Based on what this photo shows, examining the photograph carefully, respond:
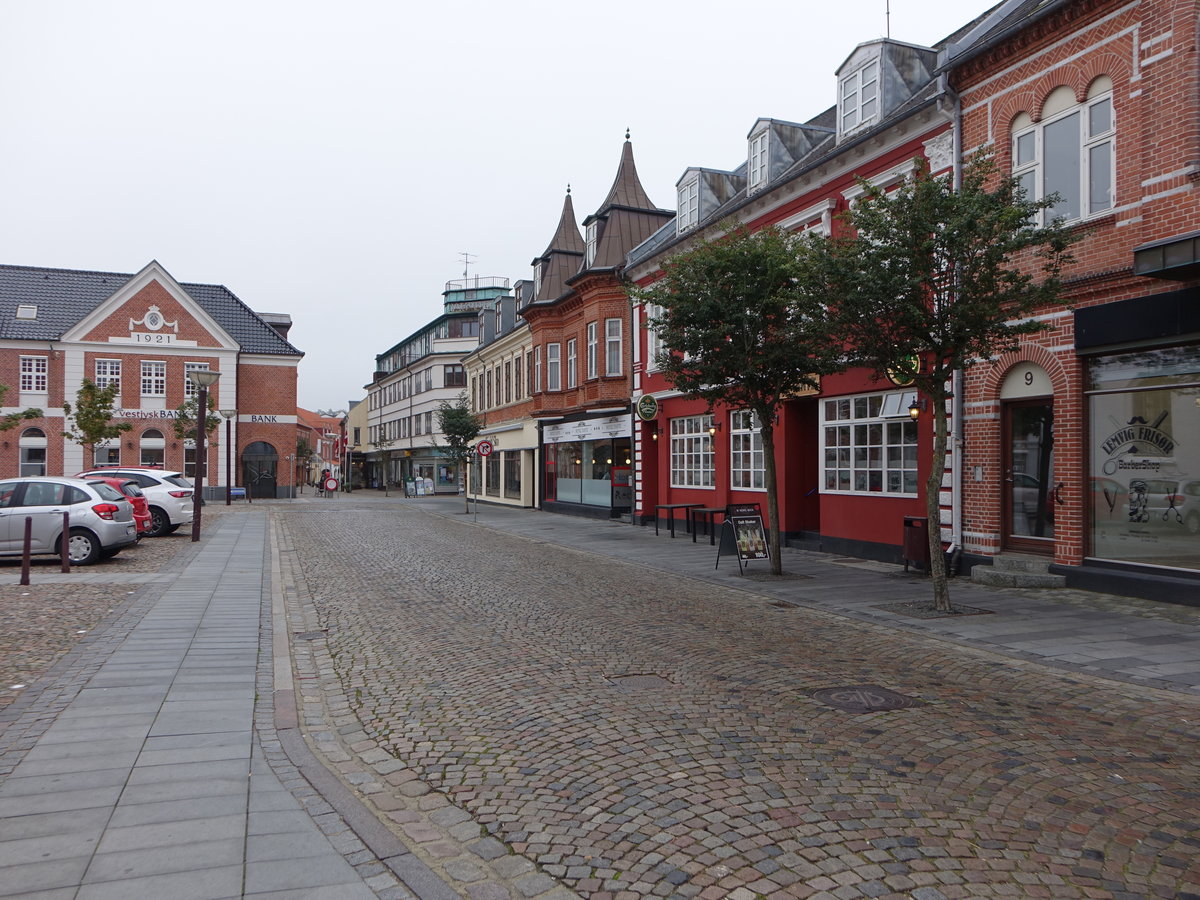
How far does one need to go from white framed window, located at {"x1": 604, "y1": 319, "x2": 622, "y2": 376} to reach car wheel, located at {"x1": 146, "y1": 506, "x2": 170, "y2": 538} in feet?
45.7

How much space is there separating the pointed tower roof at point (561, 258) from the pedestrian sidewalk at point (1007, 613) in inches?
711

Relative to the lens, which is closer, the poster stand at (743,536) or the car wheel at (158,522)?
the poster stand at (743,536)

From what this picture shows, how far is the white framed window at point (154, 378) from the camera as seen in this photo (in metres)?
49.2

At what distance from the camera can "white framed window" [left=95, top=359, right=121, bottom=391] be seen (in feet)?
158

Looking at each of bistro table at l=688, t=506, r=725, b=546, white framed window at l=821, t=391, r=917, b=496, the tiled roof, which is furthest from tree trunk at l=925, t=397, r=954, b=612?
the tiled roof

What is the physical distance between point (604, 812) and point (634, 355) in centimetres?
2321

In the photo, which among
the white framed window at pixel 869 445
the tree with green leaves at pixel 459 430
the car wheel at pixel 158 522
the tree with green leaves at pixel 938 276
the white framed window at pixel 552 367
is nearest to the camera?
the tree with green leaves at pixel 938 276

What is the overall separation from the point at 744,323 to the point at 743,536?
3668 mm

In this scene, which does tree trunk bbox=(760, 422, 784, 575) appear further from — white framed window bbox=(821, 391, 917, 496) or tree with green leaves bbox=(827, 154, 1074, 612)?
tree with green leaves bbox=(827, 154, 1074, 612)

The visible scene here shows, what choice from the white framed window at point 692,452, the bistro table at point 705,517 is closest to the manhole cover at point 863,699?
the bistro table at point 705,517

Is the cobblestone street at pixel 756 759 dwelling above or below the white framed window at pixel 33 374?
below

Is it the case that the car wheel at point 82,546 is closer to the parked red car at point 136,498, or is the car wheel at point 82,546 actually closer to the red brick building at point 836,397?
the parked red car at point 136,498

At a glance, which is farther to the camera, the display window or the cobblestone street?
the display window

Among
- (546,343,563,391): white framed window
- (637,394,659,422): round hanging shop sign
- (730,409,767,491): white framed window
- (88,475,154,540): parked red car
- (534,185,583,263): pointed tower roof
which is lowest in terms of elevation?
(88,475,154,540): parked red car
